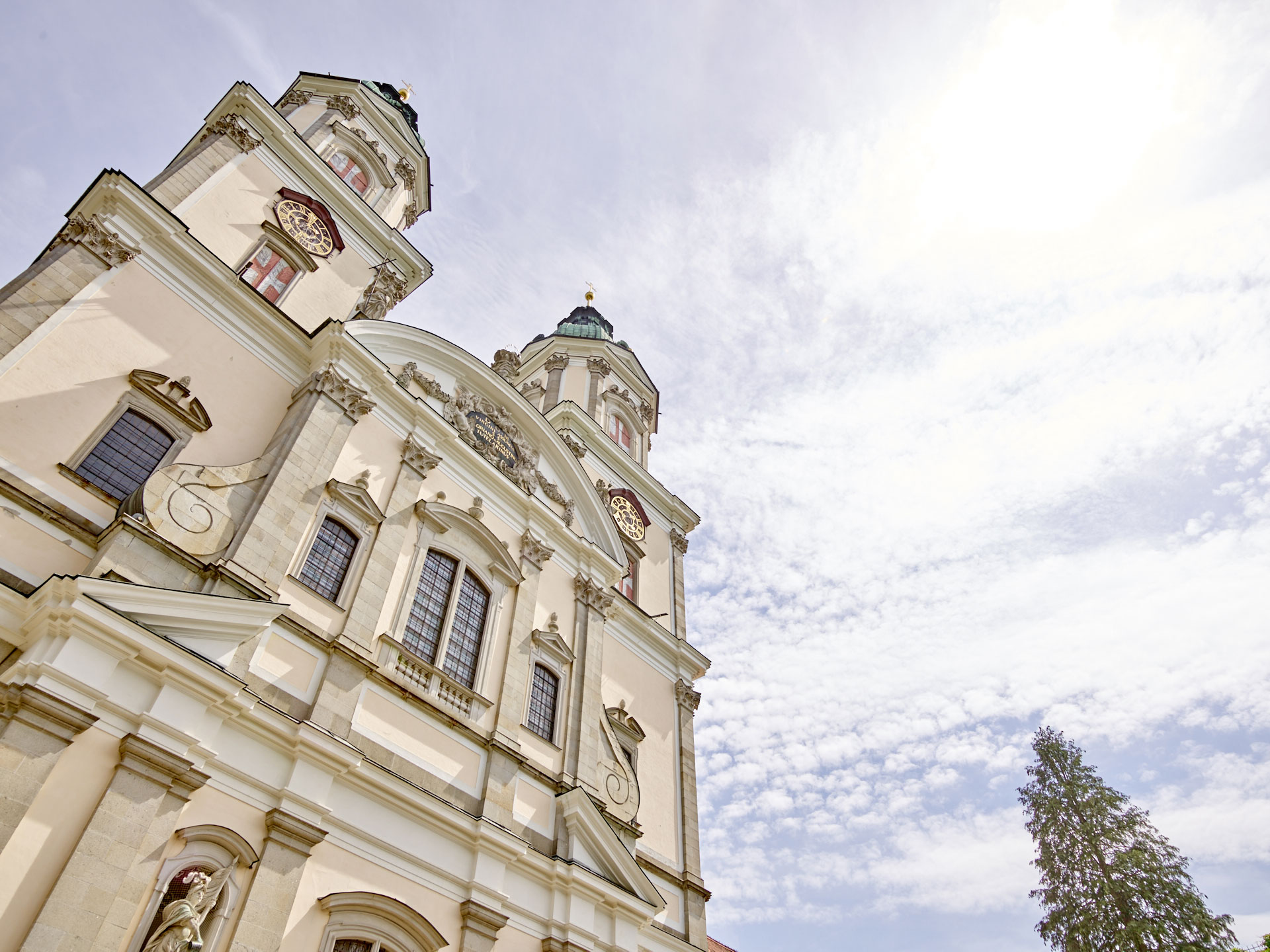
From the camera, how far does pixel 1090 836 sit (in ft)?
83.9

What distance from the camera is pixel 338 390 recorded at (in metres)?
15.9

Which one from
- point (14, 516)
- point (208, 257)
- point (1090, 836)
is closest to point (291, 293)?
point (208, 257)

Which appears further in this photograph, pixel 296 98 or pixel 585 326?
pixel 585 326

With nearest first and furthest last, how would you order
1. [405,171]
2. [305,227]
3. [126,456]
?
1. [126,456]
2. [305,227]
3. [405,171]

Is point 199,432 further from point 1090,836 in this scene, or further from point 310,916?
point 1090,836

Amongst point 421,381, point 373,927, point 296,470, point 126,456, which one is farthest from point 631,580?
point 126,456

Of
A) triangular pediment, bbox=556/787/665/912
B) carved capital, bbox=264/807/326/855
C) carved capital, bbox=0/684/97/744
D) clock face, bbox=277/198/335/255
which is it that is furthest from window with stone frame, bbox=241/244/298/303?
triangular pediment, bbox=556/787/665/912

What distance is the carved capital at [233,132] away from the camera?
66.5 ft

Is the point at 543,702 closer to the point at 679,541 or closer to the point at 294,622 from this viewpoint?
the point at 294,622

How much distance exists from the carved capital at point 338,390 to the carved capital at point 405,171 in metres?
13.2

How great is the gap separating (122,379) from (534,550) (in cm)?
853

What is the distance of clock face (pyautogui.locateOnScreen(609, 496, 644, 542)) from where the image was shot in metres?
26.1

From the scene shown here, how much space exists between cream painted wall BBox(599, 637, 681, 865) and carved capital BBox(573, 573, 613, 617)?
1.73 m

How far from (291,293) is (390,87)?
555 inches
